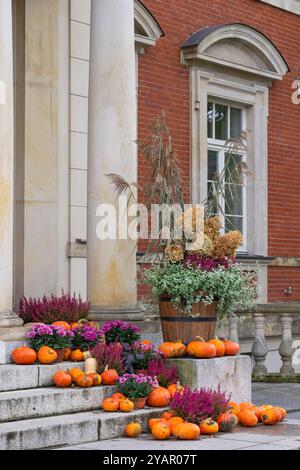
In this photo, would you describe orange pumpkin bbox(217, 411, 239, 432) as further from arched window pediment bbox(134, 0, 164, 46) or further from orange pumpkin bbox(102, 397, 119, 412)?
arched window pediment bbox(134, 0, 164, 46)

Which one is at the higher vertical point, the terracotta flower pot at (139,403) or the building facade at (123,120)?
the building facade at (123,120)

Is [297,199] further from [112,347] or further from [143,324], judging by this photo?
[112,347]

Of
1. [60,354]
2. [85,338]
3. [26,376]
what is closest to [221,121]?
[85,338]

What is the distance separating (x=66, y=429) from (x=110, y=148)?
3.29m

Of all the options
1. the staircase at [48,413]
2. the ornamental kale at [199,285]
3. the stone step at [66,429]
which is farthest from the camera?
the ornamental kale at [199,285]

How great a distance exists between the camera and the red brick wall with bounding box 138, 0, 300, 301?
1253 centimetres

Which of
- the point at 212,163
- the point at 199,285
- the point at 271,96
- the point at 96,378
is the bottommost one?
the point at 96,378

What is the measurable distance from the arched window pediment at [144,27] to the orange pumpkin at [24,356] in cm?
534

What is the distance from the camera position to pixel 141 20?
1210 centimetres

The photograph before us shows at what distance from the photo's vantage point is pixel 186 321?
28.2 ft

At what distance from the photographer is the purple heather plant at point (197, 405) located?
7637mm

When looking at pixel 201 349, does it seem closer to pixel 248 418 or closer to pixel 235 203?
pixel 248 418

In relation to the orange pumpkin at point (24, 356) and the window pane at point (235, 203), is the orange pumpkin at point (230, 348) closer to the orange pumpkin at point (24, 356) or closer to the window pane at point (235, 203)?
the orange pumpkin at point (24, 356)

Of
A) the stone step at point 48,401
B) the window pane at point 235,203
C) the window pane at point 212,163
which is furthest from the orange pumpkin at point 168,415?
the window pane at point 235,203
